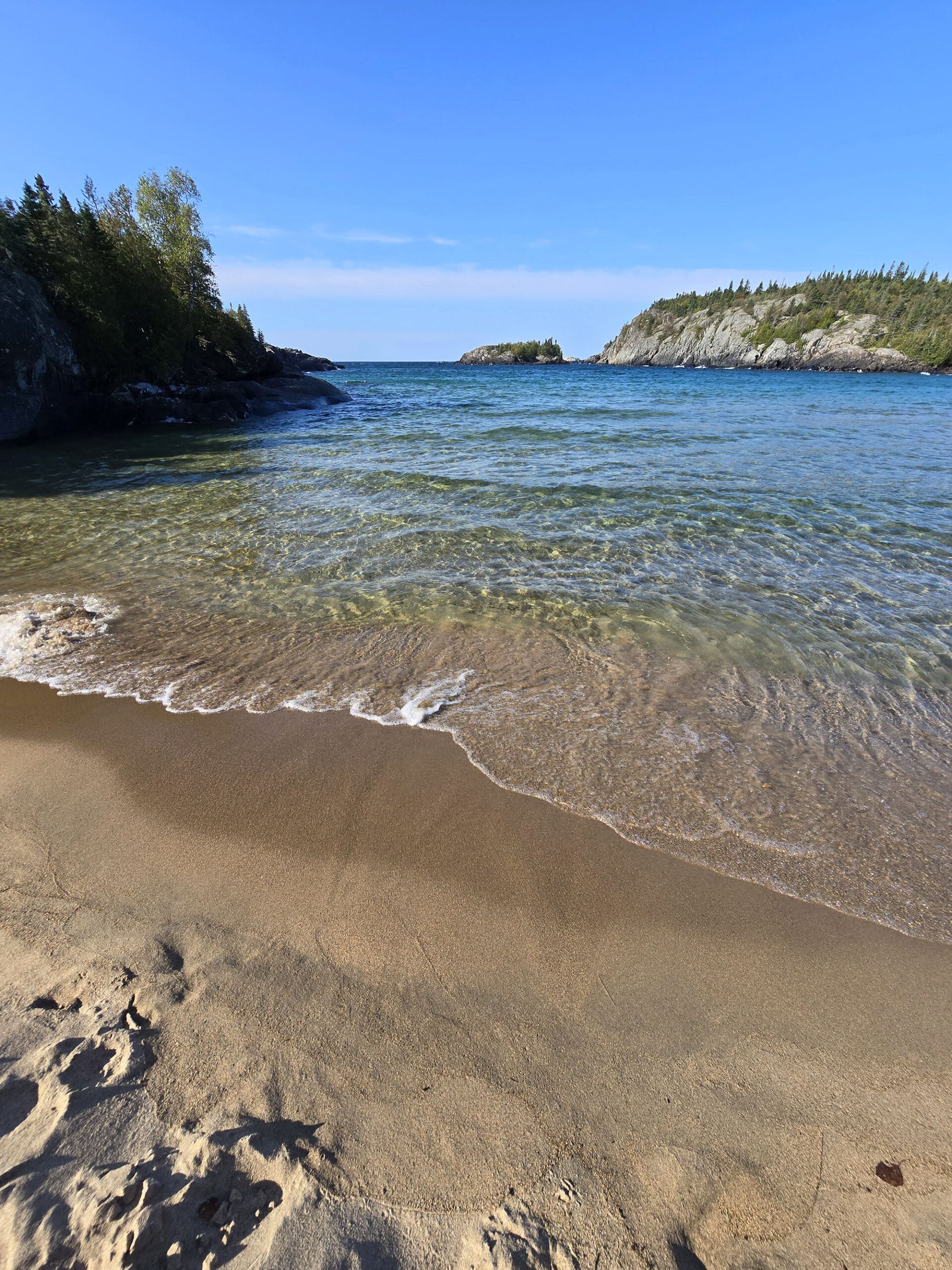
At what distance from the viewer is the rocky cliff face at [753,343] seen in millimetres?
98188

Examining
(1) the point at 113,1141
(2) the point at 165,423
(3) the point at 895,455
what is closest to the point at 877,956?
(1) the point at 113,1141

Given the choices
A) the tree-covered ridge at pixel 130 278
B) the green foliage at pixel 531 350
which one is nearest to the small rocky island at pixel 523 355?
the green foliage at pixel 531 350

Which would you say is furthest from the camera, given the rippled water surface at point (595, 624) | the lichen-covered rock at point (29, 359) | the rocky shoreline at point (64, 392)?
the rocky shoreline at point (64, 392)

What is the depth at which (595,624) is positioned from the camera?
20.0 feet

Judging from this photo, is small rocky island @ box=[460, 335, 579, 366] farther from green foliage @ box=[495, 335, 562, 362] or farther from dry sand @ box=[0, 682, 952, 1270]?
dry sand @ box=[0, 682, 952, 1270]

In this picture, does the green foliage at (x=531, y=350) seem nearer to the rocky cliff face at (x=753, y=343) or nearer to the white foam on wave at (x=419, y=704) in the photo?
the rocky cliff face at (x=753, y=343)

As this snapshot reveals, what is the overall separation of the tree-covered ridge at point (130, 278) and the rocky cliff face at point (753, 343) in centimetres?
10634

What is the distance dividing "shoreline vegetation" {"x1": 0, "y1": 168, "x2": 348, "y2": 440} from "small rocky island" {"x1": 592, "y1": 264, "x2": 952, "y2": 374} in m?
105

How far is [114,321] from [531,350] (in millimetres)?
145249

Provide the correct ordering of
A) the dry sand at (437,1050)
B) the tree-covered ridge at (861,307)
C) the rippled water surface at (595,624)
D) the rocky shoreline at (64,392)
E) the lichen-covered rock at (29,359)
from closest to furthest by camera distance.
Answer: the dry sand at (437,1050)
the rippled water surface at (595,624)
the lichen-covered rock at (29,359)
the rocky shoreline at (64,392)
the tree-covered ridge at (861,307)

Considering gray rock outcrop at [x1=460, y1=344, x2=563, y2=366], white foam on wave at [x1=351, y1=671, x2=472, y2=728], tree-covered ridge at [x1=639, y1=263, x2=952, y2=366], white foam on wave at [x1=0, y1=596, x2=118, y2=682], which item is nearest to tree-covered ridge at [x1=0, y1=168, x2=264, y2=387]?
white foam on wave at [x1=0, y1=596, x2=118, y2=682]

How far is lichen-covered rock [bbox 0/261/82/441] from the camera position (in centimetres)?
1794

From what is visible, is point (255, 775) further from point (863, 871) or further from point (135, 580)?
point (135, 580)

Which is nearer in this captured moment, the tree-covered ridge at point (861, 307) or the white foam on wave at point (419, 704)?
the white foam on wave at point (419, 704)
